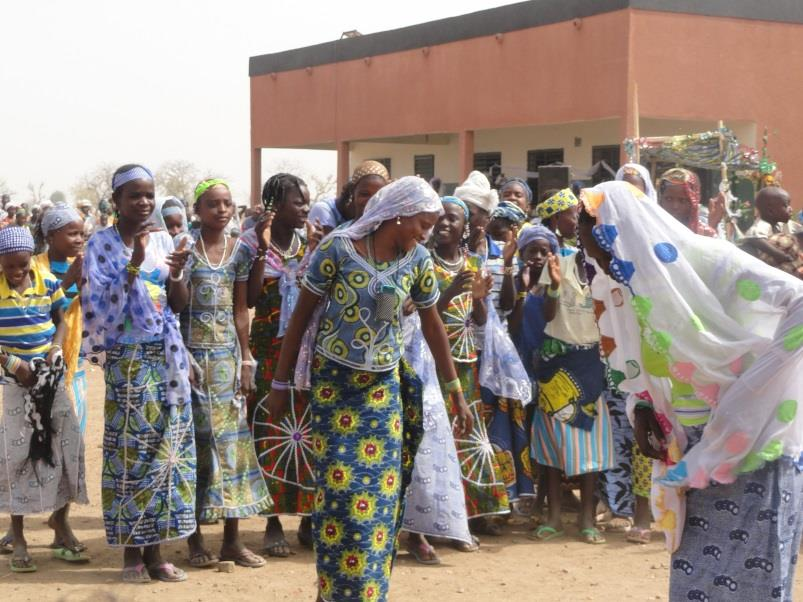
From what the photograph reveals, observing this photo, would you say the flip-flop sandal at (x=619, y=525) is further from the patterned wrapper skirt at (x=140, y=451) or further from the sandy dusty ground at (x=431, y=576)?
the patterned wrapper skirt at (x=140, y=451)

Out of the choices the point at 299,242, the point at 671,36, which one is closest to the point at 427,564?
the point at 299,242

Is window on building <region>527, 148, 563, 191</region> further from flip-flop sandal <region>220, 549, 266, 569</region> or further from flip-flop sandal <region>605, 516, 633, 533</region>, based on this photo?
flip-flop sandal <region>220, 549, 266, 569</region>

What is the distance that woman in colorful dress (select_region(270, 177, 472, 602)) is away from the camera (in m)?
4.72

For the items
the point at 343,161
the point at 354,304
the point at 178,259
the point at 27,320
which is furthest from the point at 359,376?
the point at 343,161

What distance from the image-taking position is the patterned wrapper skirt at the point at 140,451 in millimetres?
5766

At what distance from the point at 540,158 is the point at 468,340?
693 inches

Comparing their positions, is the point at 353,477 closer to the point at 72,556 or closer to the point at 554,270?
the point at 72,556

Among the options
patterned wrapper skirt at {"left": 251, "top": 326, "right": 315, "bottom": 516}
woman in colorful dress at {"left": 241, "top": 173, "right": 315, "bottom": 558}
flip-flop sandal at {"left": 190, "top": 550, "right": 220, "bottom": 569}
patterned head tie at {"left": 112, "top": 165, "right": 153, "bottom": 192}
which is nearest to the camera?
patterned head tie at {"left": 112, "top": 165, "right": 153, "bottom": 192}

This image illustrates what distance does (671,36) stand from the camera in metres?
19.9

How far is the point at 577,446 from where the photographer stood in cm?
698

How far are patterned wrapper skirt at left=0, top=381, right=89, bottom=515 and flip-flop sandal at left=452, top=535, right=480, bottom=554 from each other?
2.13 m

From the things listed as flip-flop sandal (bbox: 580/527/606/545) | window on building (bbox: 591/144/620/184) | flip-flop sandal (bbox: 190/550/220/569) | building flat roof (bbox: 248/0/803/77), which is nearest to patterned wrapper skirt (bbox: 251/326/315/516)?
flip-flop sandal (bbox: 190/550/220/569)

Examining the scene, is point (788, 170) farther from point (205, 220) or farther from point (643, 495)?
point (205, 220)

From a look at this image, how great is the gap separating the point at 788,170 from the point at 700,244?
18113 mm
